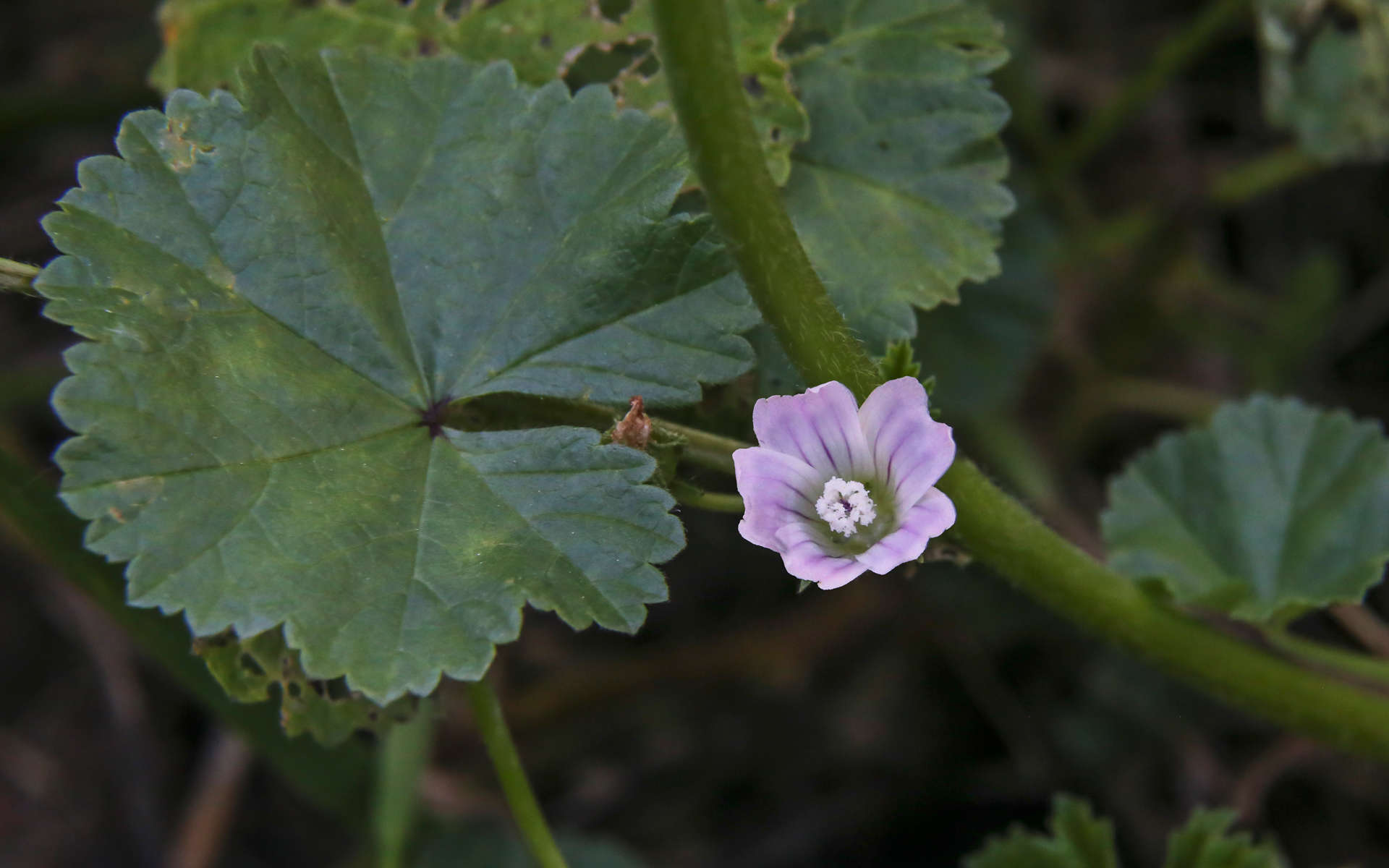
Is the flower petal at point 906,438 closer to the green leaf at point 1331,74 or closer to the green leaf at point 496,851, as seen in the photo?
the green leaf at point 496,851

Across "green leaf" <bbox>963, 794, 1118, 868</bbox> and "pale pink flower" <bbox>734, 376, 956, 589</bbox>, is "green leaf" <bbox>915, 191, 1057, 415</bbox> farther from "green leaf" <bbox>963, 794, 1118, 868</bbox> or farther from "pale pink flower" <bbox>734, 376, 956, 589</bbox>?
"pale pink flower" <bbox>734, 376, 956, 589</bbox>

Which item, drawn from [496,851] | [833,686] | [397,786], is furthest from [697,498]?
[833,686]

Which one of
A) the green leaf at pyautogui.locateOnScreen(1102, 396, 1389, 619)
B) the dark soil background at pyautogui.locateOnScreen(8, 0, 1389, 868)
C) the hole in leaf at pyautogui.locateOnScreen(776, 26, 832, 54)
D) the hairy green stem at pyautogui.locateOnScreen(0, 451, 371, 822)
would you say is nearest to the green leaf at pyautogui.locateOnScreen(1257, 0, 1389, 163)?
the dark soil background at pyautogui.locateOnScreen(8, 0, 1389, 868)

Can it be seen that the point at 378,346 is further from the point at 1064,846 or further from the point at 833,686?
the point at 833,686

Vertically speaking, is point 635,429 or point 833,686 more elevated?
point 635,429

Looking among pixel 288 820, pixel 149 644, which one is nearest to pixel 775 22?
pixel 149 644

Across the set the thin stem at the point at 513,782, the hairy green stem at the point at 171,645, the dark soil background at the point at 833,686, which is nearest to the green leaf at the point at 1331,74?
the dark soil background at the point at 833,686

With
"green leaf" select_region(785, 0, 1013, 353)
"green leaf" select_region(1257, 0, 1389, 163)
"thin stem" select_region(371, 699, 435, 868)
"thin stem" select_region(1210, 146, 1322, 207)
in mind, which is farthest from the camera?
"thin stem" select_region(1210, 146, 1322, 207)

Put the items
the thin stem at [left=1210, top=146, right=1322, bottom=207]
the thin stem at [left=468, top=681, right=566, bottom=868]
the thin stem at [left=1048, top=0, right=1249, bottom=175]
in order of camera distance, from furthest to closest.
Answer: the thin stem at [left=1210, top=146, right=1322, bottom=207] → the thin stem at [left=1048, top=0, right=1249, bottom=175] → the thin stem at [left=468, top=681, right=566, bottom=868]
